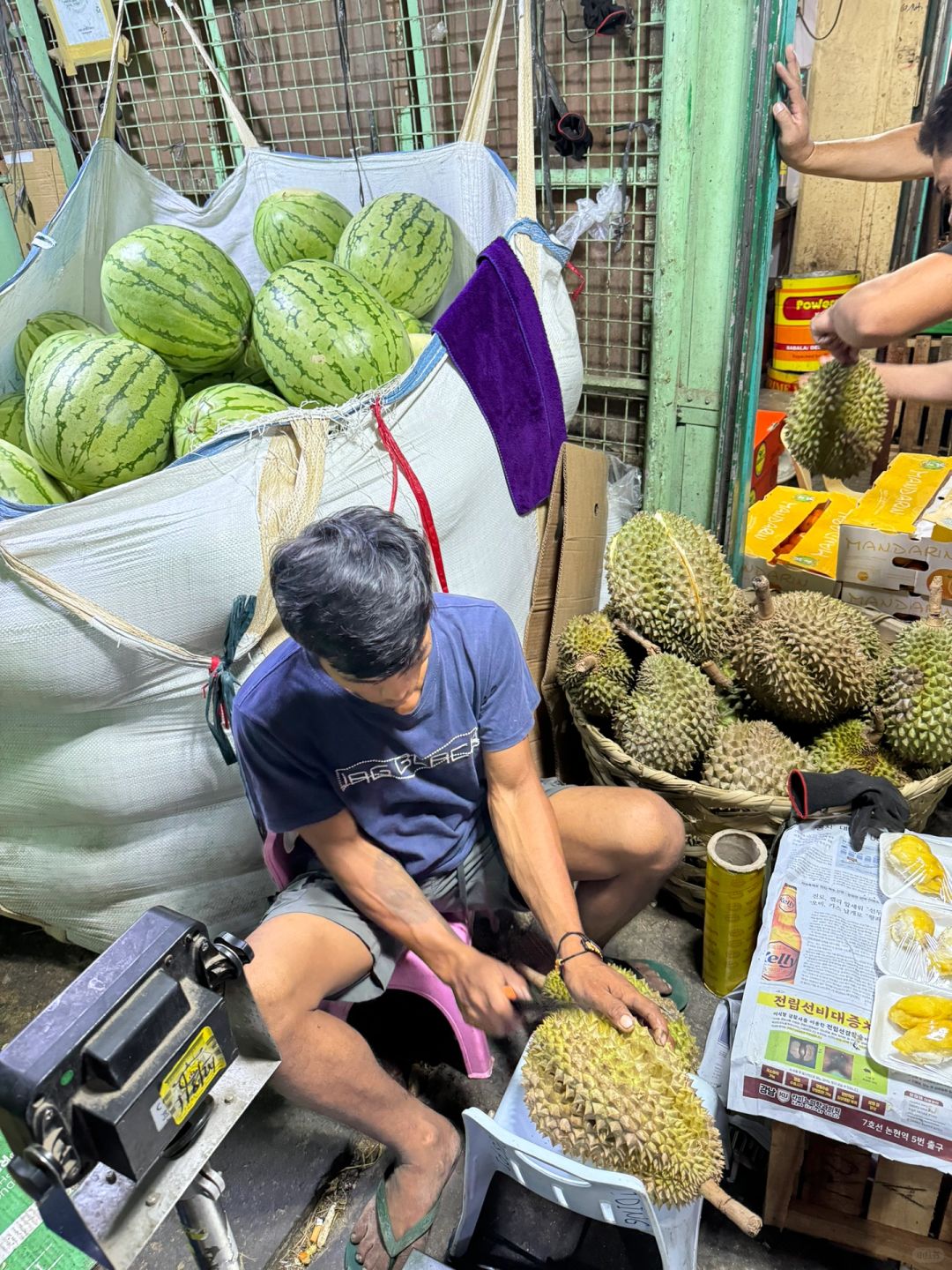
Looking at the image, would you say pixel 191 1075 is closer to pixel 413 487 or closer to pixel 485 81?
pixel 413 487

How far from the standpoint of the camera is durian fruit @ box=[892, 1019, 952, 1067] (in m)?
1.12

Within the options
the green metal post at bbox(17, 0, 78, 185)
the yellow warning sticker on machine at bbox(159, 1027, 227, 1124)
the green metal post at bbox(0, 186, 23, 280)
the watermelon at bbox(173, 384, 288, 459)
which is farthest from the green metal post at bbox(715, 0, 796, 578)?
the green metal post at bbox(0, 186, 23, 280)

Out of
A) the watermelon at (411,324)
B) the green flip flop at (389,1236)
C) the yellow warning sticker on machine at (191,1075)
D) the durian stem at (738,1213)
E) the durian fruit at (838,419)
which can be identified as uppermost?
the watermelon at (411,324)

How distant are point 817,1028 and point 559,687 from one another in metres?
1.09

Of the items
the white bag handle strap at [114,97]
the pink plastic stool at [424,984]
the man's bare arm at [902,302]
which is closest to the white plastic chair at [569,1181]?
the pink plastic stool at [424,984]

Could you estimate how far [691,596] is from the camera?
1.90 metres

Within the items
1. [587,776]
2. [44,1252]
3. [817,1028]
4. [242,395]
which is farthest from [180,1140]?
[587,776]

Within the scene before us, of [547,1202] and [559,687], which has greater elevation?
[559,687]

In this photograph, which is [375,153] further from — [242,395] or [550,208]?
[242,395]

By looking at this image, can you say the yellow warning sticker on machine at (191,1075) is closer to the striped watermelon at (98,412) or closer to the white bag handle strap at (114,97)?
the striped watermelon at (98,412)

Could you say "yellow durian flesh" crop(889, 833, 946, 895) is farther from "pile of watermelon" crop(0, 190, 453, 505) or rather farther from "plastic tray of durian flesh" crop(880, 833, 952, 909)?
"pile of watermelon" crop(0, 190, 453, 505)

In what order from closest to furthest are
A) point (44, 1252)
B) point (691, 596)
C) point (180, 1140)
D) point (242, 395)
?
point (180, 1140) → point (44, 1252) → point (242, 395) → point (691, 596)

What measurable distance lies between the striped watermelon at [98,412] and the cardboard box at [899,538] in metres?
1.70

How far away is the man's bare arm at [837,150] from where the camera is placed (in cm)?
188
